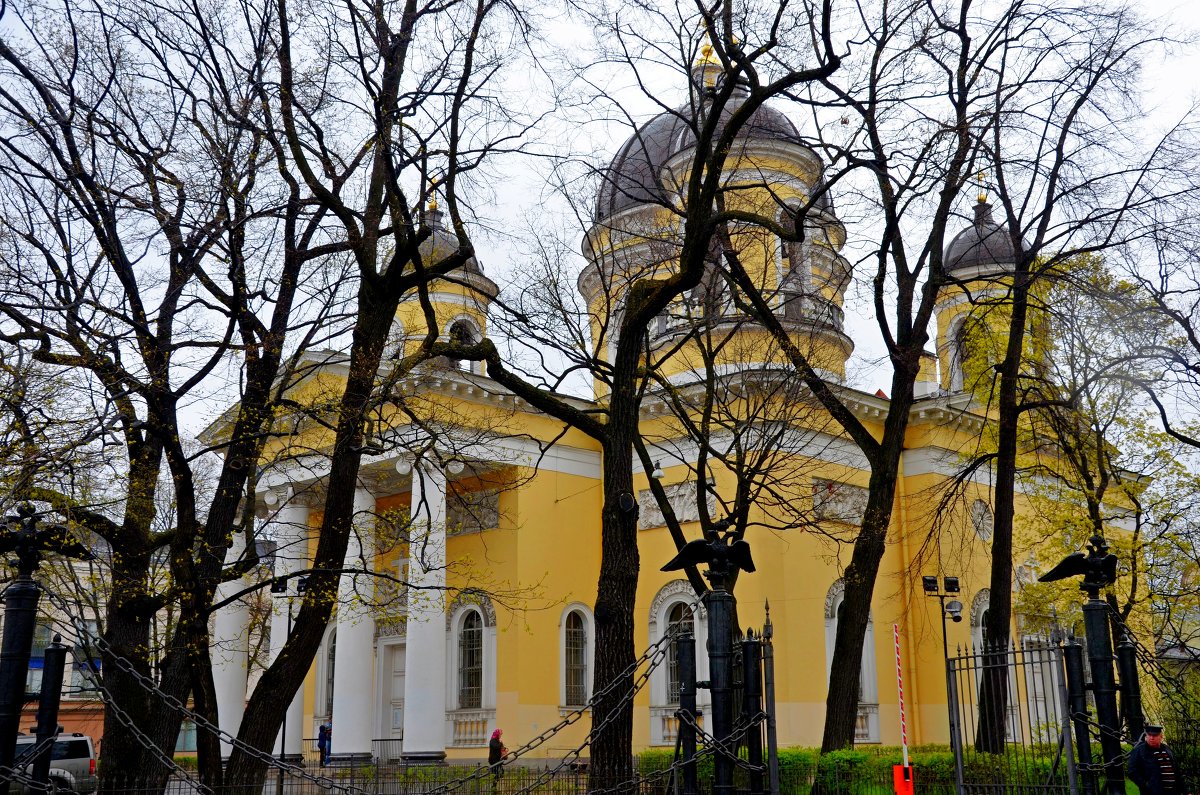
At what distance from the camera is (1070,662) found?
418 inches

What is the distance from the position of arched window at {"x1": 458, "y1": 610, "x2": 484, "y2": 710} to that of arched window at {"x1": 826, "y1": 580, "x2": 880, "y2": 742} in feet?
27.0

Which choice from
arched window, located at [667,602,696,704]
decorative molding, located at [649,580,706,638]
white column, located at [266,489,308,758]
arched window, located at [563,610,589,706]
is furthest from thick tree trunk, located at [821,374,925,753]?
white column, located at [266,489,308,758]

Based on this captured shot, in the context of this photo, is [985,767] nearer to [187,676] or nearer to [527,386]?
[527,386]

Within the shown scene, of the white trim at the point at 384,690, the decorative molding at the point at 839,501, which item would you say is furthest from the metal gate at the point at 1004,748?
the white trim at the point at 384,690

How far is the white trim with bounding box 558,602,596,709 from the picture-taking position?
2703 centimetres

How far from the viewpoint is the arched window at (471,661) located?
27516 millimetres

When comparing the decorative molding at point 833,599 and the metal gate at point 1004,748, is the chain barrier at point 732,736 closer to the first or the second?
the metal gate at point 1004,748

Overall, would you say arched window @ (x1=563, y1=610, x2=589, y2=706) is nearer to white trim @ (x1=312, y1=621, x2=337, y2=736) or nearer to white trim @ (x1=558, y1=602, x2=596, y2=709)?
white trim @ (x1=558, y1=602, x2=596, y2=709)

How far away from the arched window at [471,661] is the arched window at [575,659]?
A: 2.02 meters

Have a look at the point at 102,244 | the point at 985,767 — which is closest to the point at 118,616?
the point at 102,244

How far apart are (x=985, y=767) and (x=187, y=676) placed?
1049 centimetres

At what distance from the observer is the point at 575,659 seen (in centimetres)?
2784

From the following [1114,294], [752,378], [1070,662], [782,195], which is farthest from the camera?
[782,195]

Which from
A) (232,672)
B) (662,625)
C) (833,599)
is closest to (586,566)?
(662,625)
